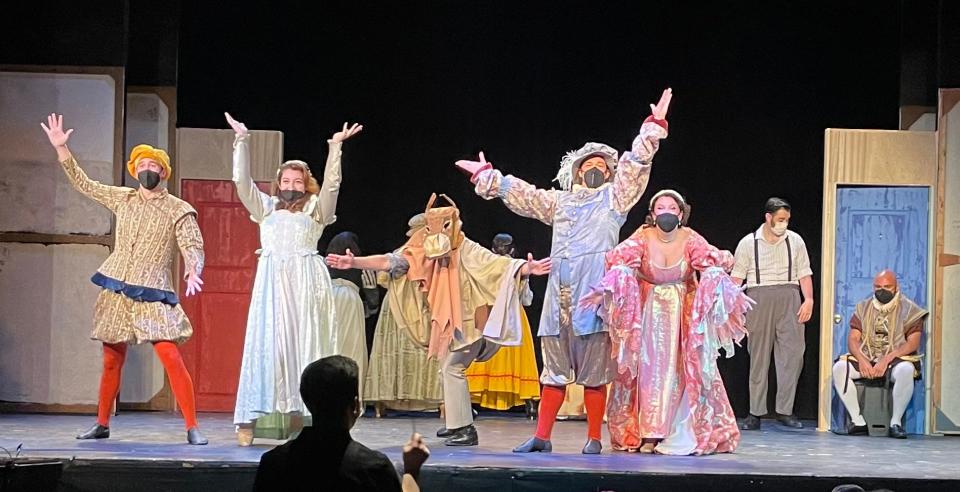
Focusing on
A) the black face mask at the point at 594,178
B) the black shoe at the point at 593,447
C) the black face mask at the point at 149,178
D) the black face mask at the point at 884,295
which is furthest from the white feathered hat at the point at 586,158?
the black face mask at the point at 884,295

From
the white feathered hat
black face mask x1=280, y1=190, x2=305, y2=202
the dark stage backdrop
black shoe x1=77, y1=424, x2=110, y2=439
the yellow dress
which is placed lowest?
black shoe x1=77, y1=424, x2=110, y2=439

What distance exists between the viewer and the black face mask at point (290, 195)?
6352mm

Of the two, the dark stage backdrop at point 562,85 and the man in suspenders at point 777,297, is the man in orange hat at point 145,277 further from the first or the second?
the man in suspenders at point 777,297

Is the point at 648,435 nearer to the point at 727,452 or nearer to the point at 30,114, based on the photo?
the point at 727,452

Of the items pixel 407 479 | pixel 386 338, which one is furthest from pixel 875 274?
pixel 407 479

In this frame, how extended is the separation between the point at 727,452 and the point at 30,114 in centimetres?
493

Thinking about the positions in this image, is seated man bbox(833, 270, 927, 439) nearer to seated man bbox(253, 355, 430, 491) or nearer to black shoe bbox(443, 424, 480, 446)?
black shoe bbox(443, 424, 480, 446)

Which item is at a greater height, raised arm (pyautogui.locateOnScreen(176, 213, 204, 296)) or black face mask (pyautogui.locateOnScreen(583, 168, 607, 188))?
black face mask (pyautogui.locateOnScreen(583, 168, 607, 188))

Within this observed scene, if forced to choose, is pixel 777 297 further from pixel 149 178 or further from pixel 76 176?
pixel 76 176

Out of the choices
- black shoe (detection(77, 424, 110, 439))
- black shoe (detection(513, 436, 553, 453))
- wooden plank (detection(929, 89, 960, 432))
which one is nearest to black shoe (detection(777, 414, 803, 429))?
wooden plank (detection(929, 89, 960, 432))

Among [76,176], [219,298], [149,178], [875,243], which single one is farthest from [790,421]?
[76,176]

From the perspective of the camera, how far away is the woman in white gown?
246 inches

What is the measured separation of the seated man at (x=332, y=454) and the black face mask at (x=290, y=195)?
3.27 m

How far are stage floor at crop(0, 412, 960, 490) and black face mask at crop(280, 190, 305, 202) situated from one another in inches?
48.7
